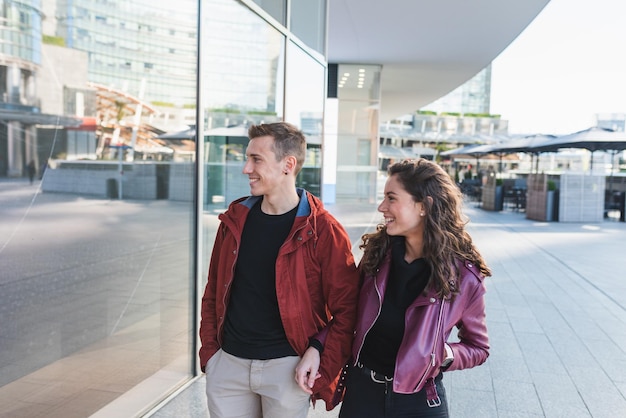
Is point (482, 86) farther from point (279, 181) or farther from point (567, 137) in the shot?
point (279, 181)

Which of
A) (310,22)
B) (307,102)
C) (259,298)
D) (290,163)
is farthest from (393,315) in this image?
(310,22)

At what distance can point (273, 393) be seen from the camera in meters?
1.99

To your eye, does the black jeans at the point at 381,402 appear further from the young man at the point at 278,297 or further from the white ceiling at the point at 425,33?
the white ceiling at the point at 425,33

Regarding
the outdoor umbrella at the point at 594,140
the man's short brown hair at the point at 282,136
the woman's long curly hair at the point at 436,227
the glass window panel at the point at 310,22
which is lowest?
the woman's long curly hair at the point at 436,227

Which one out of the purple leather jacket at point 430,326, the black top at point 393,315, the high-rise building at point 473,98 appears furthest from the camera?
the high-rise building at point 473,98

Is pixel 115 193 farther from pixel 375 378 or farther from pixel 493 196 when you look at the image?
pixel 493 196

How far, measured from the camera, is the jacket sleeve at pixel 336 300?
6.44 feet

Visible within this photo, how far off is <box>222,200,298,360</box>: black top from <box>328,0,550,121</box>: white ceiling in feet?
33.6

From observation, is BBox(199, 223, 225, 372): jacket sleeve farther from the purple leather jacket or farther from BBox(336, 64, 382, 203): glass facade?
BBox(336, 64, 382, 203): glass facade

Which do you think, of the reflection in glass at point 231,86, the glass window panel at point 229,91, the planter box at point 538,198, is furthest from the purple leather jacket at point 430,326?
the planter box at point 538,198

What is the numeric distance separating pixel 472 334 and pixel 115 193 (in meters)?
2.04

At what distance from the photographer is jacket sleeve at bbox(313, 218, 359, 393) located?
196cm

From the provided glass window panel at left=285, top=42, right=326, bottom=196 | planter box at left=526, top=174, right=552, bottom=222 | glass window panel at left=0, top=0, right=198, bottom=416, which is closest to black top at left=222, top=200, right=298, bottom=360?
glass window panel at left=0, top=0, right=198, bottom=416

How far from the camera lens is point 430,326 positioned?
1803 mm
